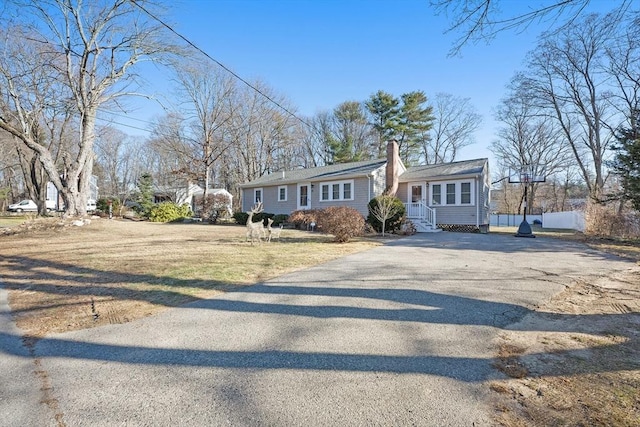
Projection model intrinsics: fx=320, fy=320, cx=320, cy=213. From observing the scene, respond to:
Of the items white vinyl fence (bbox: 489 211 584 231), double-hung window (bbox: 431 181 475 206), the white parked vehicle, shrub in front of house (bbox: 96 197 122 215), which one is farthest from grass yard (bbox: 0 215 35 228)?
white vinyl fence (bbox: 489 211 584 231)

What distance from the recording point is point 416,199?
62.3ft

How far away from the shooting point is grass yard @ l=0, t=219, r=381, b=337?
4.41m

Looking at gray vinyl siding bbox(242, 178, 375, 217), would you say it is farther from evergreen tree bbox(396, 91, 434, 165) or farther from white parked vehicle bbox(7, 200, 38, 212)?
white parked vehicle bbox(7, 200, 38, 212)

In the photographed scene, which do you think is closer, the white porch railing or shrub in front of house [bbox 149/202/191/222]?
the white porch railing

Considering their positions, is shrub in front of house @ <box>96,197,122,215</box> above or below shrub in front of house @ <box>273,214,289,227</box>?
above

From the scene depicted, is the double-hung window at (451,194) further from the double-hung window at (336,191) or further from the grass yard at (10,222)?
the grass yard at (10,222)

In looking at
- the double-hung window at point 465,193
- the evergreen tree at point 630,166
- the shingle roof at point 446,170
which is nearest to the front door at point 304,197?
the shingle roof at point 446,170

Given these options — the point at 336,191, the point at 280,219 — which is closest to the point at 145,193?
the point at 280,219

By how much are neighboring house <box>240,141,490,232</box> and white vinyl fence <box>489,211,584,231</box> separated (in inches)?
265

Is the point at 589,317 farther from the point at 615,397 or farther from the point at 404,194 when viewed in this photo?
the point at 404,194

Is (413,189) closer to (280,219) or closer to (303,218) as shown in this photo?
(303,218)

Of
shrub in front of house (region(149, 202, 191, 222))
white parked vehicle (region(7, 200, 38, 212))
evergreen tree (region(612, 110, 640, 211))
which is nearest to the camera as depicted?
evergreen tree (region(612, 110, 640, 211))

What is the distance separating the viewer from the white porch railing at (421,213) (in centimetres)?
1742

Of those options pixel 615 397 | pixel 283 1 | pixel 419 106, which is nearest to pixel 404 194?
pixel 283 1
